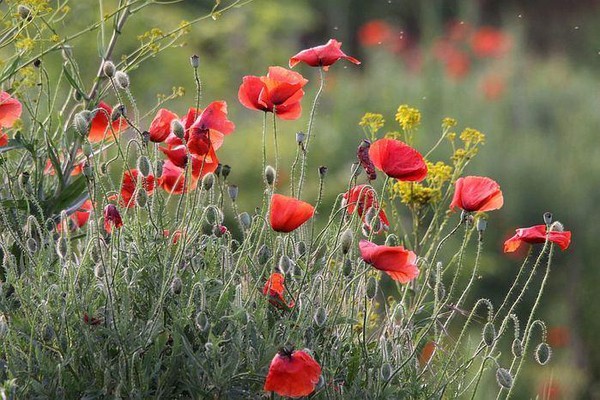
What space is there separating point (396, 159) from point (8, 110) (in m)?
0.83

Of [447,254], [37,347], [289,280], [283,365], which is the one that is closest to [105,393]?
[37,347]

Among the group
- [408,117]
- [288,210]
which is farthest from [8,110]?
[408,117]

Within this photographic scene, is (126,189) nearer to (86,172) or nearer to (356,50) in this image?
(86,172)

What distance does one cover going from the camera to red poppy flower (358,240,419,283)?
6.28 ft

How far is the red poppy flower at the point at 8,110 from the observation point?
7.70ft

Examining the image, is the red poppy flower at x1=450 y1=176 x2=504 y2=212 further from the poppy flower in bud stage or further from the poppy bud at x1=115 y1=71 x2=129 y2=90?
the poppy bud at x1=115 y1=71 x2=129 y2=90

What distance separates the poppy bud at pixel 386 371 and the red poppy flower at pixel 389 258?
16cm

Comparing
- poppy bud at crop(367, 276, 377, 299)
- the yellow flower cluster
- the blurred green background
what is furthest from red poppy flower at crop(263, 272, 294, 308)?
the blurred green background

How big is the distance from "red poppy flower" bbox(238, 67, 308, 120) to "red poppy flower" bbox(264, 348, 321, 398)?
61cm

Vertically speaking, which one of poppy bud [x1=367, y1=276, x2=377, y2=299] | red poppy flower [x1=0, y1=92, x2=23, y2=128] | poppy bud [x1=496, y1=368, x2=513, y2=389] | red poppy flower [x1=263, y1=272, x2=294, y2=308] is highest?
red poppy flower [x1=0, y1=92, x2=23, y2=128]

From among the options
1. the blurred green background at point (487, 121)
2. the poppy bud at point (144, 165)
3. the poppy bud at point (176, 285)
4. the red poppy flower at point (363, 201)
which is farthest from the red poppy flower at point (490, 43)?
the poppy bud at point (176, 285)

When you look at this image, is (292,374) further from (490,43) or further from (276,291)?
(490,43)

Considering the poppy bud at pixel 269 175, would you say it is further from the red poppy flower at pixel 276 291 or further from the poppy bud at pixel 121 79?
the poppy bud at pixel 121 79

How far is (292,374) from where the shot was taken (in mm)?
1702
